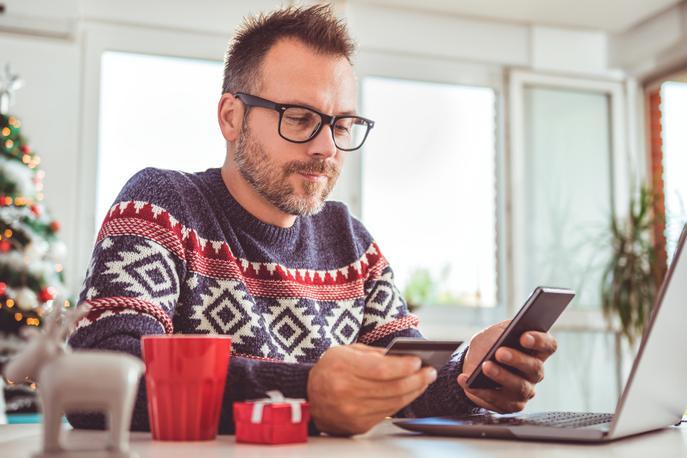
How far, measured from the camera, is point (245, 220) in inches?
58.1

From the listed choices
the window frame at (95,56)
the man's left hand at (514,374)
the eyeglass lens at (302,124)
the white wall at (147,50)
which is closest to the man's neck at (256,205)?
the eyeglass lens at (302,124)

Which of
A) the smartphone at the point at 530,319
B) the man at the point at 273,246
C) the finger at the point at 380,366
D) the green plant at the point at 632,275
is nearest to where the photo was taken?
the finger at the point at 380,366

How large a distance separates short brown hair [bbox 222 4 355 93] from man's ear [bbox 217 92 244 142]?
0.03m

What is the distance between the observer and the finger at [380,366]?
85cm

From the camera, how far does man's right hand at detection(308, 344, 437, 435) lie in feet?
2.82

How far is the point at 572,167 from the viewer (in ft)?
16.3

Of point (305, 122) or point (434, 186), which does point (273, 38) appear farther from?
point (434, 186)

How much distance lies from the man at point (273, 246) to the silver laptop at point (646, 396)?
22 centimetres

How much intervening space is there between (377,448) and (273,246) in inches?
28.8

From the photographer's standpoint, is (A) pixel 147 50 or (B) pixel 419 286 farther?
(B) pixel 419 286

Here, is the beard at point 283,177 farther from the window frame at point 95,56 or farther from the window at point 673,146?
the window at point 673,146

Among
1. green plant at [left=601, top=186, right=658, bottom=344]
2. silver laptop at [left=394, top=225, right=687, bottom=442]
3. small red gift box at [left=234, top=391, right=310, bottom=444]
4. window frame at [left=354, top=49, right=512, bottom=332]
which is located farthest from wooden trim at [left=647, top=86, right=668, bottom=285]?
small red gift box at [left=234, top=391, right=310, bottom=444]

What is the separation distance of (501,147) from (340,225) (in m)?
3.38

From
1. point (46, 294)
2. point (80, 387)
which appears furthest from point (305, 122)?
point (46, 294)
